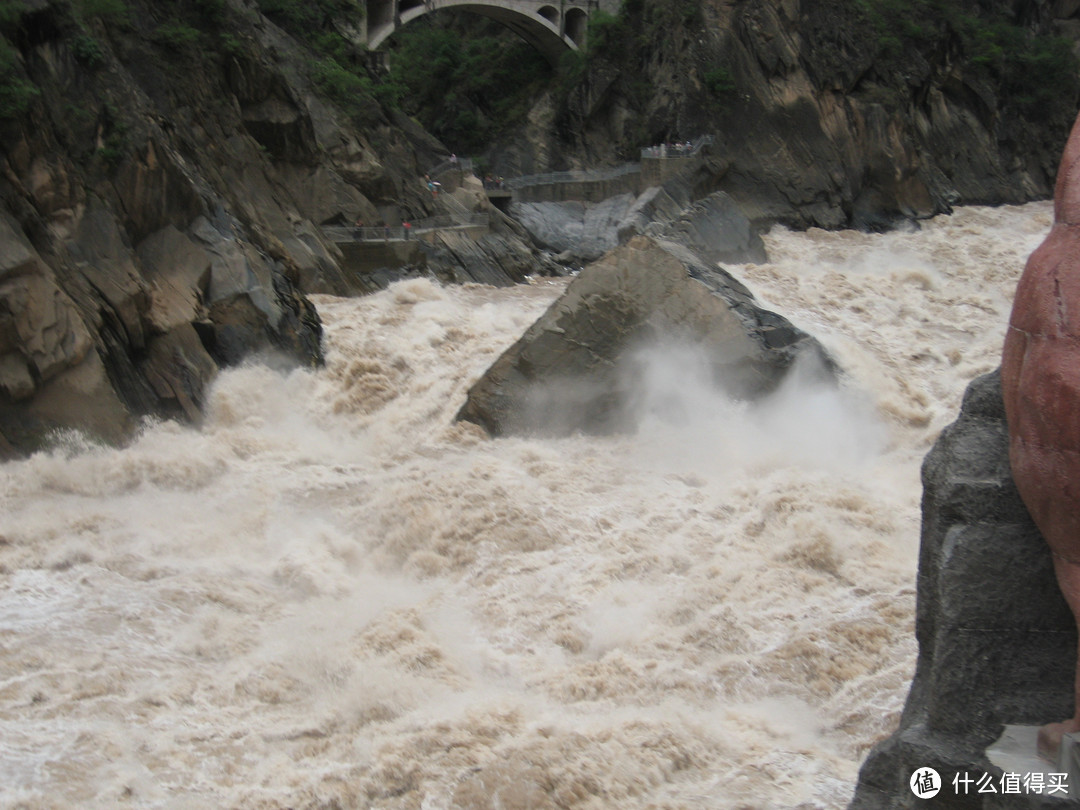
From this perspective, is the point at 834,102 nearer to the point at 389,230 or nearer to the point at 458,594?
the point at 389,230

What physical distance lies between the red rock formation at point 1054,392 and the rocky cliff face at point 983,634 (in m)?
0.28

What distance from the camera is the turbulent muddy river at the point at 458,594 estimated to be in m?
8.59

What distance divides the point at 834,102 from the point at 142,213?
88.9 ft

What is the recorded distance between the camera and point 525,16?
4450 cm

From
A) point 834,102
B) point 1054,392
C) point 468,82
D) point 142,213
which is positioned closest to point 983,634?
point 1054,392

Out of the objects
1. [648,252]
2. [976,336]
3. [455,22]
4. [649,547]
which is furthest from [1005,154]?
[649,547]

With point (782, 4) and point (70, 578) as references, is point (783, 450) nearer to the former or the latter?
point (70, 578)

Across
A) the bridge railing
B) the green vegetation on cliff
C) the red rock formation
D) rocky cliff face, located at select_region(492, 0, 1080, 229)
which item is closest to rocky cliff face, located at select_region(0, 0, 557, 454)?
the bridge railing

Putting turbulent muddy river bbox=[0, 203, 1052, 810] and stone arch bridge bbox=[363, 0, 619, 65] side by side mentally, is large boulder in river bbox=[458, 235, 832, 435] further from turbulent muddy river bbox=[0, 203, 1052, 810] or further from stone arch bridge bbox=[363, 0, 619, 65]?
stone arch bridge bbox=[363, 0, 619, 65]

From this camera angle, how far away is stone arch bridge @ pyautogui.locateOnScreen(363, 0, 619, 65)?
41594 millimetres

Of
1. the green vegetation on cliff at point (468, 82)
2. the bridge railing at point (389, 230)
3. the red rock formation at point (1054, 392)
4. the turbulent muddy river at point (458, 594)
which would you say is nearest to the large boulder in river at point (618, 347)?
the turbulent muddy river at point (458, 594)

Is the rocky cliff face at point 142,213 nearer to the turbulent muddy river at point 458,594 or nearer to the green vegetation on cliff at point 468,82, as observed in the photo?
the turbulent muddy river at point 458,594

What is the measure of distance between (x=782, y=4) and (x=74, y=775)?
36356 mm

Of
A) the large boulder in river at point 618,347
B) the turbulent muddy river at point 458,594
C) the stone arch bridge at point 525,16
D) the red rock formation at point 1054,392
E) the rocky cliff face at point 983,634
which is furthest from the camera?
the stone arch bridge at point 525,16
